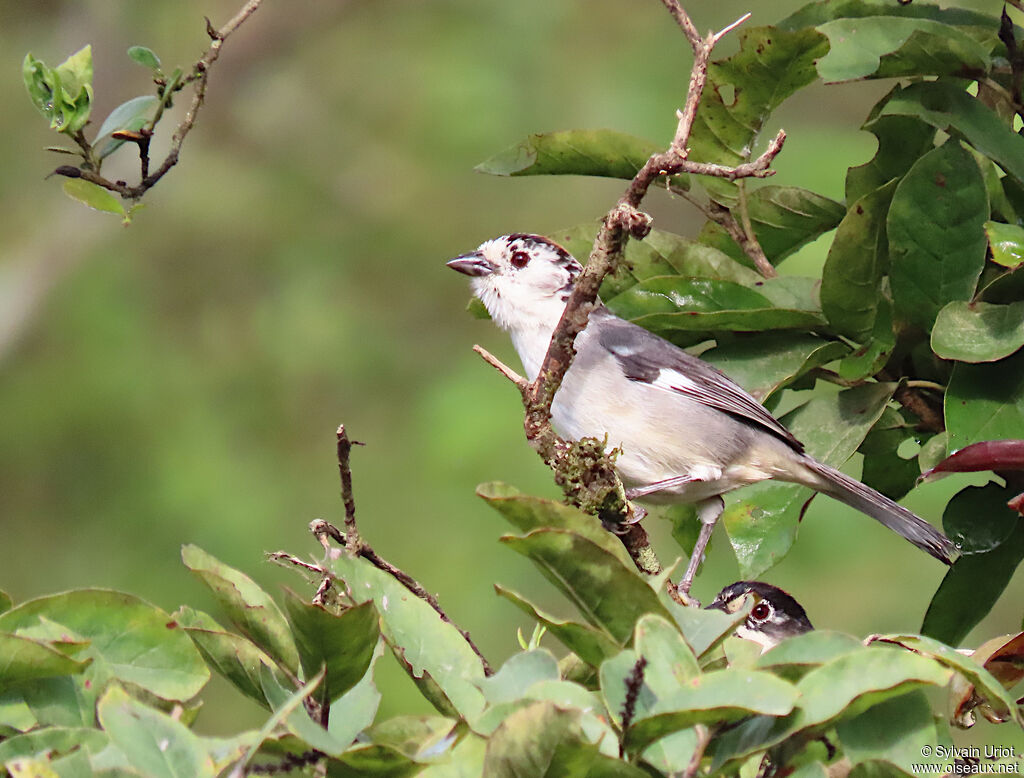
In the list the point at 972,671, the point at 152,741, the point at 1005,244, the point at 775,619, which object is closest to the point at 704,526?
the point at 775,619

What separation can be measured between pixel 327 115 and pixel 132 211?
6.23 metres

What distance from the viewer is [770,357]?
3105 mm

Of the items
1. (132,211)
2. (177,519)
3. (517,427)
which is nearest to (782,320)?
(132,211)

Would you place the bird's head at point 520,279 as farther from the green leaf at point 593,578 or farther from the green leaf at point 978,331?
the green leaf at point 593,578

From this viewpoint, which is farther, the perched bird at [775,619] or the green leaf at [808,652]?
the perched bird at [775,619]

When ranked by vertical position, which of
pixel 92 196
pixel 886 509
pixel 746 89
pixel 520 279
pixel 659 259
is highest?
pixel 92 196

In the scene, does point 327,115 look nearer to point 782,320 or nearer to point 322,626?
point 782,320

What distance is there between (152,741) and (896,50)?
89.8 inches

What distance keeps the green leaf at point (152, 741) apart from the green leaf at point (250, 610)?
325mm

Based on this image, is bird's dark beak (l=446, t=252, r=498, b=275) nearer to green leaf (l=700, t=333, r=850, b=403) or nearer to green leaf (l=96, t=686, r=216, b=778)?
green leaf (l=700, t=333, r=850, b=403)

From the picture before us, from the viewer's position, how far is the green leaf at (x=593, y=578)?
162 cm

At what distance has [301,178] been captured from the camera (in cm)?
845

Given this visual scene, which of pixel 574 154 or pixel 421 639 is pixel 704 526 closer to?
pixel 574 154

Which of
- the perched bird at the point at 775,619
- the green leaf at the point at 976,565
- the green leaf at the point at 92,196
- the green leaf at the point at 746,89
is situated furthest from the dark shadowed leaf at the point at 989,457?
the perched bird at the point at 775,619
